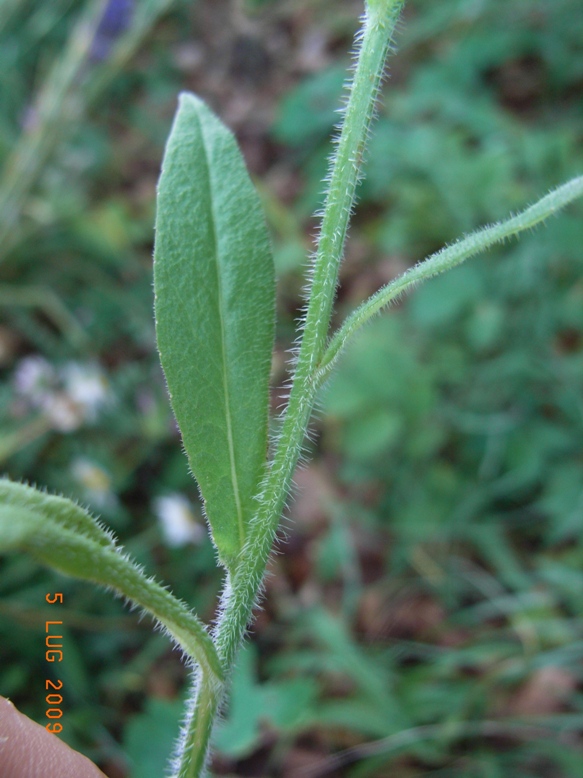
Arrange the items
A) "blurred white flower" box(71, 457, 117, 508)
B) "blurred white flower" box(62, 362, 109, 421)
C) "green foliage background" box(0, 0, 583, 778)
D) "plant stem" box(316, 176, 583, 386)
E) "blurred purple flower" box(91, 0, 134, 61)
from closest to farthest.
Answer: "plant stem" box(316, 176, 583, 386), "green foliage background" box(0, 0, 583, 778), "blurred white flower" box(71, 457, 117, 508), "blurred white flower" box(62, 362, 109, 421), "blurred purple flower" box(91, 0, 134, 61)

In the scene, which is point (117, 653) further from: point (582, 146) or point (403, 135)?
point (582, 146)

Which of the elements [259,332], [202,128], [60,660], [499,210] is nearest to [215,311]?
[259,332]

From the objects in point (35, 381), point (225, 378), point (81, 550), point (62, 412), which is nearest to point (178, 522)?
point (62, 412)

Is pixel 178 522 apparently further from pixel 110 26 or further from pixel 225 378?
A: pixel 110 26

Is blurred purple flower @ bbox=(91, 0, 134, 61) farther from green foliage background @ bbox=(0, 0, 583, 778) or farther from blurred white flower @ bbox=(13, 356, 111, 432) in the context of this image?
blurred white flower @ bbox=(13, 356, 111, 432)

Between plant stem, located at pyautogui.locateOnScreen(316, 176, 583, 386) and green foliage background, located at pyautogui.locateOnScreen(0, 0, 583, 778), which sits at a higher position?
plant stem, located at pyautogui.locateOnScreen(316, 176, 583, 386)

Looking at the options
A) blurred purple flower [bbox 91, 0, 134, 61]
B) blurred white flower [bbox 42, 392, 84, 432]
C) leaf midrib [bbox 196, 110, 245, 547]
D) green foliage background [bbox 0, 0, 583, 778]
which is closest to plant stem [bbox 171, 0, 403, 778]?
leaf midrib [bbox 196, 110, 245, 547]
